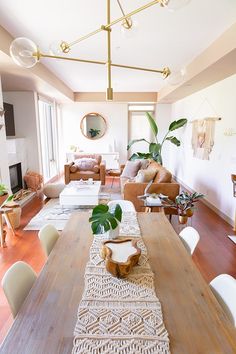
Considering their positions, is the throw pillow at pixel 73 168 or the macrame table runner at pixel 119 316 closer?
the macrame table runner at pixel 119 316

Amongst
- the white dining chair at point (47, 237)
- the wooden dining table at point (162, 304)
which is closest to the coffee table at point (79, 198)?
the white dining chair at point (47, 237)

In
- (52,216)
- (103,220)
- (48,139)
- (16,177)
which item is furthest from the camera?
(48,139)

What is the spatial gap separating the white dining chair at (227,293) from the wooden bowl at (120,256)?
18.4 inches

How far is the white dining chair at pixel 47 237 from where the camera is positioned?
1655mm

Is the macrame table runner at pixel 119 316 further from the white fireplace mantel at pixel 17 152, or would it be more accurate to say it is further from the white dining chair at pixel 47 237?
the white fireplace mantel at pixel 17 152

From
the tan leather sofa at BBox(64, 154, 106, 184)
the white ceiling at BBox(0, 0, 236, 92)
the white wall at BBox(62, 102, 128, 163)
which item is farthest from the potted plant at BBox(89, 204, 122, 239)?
the white wall at BBox(62, 102, 128, 163)

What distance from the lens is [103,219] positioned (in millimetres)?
1378

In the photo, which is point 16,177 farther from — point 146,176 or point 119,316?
point 119,316

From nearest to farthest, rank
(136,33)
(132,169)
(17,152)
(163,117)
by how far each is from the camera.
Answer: (136,33), (17,152), (132,169), (163,117)

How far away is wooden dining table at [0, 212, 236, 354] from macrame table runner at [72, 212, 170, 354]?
0.04 meters

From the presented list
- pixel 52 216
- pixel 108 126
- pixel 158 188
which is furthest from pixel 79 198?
pixel 108 126

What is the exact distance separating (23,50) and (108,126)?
6.23 metres

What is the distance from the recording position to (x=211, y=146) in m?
4.42

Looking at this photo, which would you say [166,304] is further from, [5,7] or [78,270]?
[5,7]
